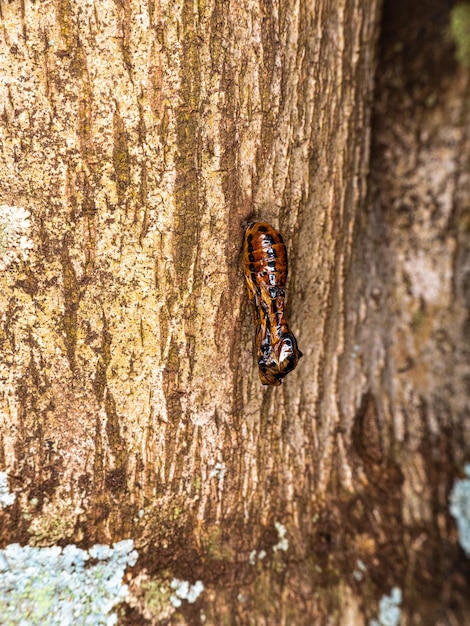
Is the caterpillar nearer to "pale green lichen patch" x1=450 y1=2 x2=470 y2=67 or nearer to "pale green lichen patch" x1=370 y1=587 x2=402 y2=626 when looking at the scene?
"pale green lichen patch" x1=370 y1=587 x2=402 y2=626

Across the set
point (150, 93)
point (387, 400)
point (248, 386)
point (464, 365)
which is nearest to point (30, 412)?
point (248, 386)

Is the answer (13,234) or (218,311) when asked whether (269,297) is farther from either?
(13,234)

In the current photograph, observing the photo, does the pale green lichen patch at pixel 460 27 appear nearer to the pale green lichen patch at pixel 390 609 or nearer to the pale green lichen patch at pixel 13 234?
the pale green lichen patch at pixel 13 234

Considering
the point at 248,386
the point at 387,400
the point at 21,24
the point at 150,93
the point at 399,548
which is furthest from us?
the point at 387,400

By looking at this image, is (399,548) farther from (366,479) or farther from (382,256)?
(382,256)

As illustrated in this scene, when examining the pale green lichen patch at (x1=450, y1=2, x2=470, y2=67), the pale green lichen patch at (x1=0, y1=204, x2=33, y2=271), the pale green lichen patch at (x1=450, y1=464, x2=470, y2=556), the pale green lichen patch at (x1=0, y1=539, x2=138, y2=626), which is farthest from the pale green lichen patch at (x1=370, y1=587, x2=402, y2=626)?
the pale green lichen patch at (x1=450, y1=2, x2=470, y2=67)

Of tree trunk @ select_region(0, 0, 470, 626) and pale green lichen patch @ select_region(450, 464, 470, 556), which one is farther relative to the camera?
pale green lichen patch @ select_region(450, 464, 470, 556)
